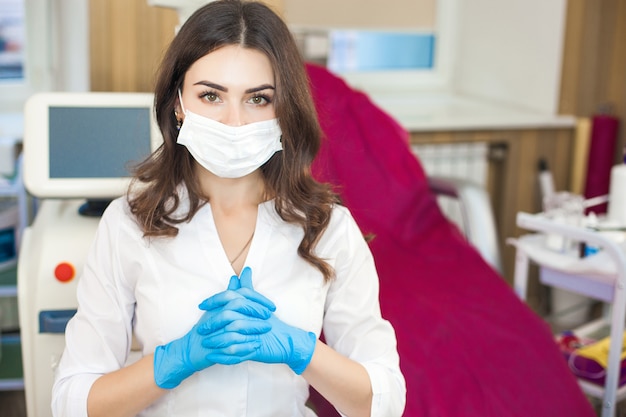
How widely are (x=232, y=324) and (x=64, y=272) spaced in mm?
547

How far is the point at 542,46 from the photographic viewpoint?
319 centimetres

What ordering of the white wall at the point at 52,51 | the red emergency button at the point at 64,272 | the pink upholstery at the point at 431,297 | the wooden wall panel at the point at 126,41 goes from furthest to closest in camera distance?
the white wall at the point at 52,51 < the wooden wall panel at the point at 126,41 < the pink upholstery at the point at 431,297 < the red emergency button at the point at 64,272

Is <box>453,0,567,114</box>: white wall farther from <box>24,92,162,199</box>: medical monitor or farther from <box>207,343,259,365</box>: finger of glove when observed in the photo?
<box>207,343,259,365</box>: finger of glove

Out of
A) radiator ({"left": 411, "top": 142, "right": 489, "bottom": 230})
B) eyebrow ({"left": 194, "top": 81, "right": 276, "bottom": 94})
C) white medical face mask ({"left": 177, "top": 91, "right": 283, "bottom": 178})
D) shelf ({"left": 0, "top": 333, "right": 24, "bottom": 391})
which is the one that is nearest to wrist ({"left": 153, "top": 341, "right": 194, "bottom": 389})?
white medical face mask ({"left": 177, "top": 91, "right": 283, "bottom": 178})

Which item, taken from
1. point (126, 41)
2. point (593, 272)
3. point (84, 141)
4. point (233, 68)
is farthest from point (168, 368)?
point (593, 272)

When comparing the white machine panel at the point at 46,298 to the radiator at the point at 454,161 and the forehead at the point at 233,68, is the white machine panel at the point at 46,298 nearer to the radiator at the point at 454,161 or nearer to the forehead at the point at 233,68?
the forehead at the point at 233,68

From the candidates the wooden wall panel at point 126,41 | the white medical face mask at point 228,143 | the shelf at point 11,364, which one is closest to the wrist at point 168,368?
the white medical face mask at point 228,143

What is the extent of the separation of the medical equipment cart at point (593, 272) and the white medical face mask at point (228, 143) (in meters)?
1.05

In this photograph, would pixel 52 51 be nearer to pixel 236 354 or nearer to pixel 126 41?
pixel 126 41

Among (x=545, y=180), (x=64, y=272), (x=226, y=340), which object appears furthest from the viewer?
(x=545, y=180)

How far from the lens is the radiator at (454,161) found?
10.2ft

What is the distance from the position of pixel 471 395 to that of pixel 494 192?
168cm

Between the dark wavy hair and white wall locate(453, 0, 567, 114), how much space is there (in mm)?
1987

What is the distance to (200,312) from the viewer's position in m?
1.33
